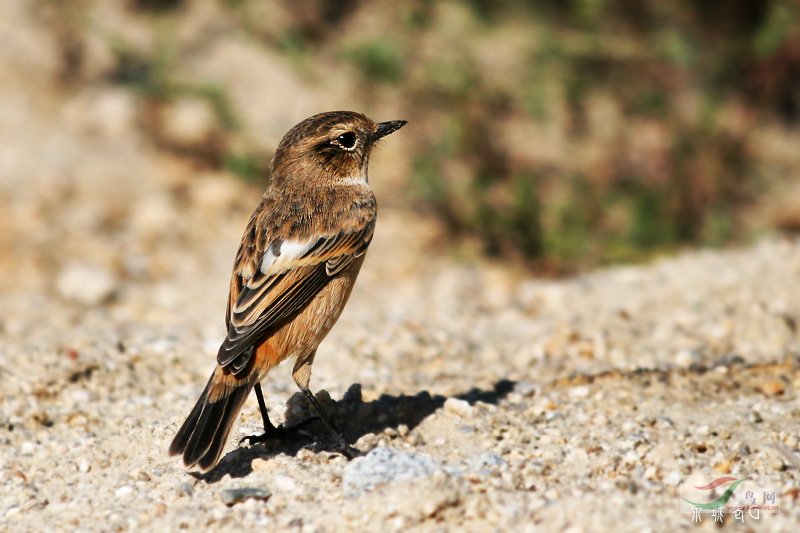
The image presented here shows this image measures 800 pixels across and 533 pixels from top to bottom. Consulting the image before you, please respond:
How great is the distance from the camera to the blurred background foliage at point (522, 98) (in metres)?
10.4

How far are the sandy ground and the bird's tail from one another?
20 centimetres

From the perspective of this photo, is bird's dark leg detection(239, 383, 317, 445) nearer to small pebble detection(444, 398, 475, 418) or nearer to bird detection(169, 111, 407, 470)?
bird detection(169, 111, 407, 470)

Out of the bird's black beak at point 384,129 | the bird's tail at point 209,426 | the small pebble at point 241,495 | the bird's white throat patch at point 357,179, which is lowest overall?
the small pebble at point 241,495

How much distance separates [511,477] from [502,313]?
3.70m

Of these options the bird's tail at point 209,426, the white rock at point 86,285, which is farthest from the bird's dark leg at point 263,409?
the white rock at point 86,285

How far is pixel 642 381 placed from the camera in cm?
661

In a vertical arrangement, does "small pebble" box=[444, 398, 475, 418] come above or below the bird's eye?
below

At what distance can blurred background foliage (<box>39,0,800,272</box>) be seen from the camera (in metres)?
10.4

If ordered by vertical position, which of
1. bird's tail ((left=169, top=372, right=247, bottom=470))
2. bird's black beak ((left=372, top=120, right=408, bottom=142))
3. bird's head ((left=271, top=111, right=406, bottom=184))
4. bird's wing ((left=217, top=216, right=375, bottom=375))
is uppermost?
bird's black beak ((left=372, top=120, right=408, bottom=142))

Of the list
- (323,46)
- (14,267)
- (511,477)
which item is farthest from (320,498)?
(323,46)

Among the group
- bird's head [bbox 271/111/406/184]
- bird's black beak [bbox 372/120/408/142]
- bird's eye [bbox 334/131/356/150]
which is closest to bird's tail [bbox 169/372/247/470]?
bird's head [bbox 271/111/406/184]

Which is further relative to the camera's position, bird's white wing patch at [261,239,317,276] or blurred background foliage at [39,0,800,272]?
blurred background foliage at [39,0,800,272]

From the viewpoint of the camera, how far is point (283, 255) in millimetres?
5707

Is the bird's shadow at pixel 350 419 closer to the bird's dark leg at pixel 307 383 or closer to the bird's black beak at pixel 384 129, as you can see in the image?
the bird's dark leg at pixel 307 383
